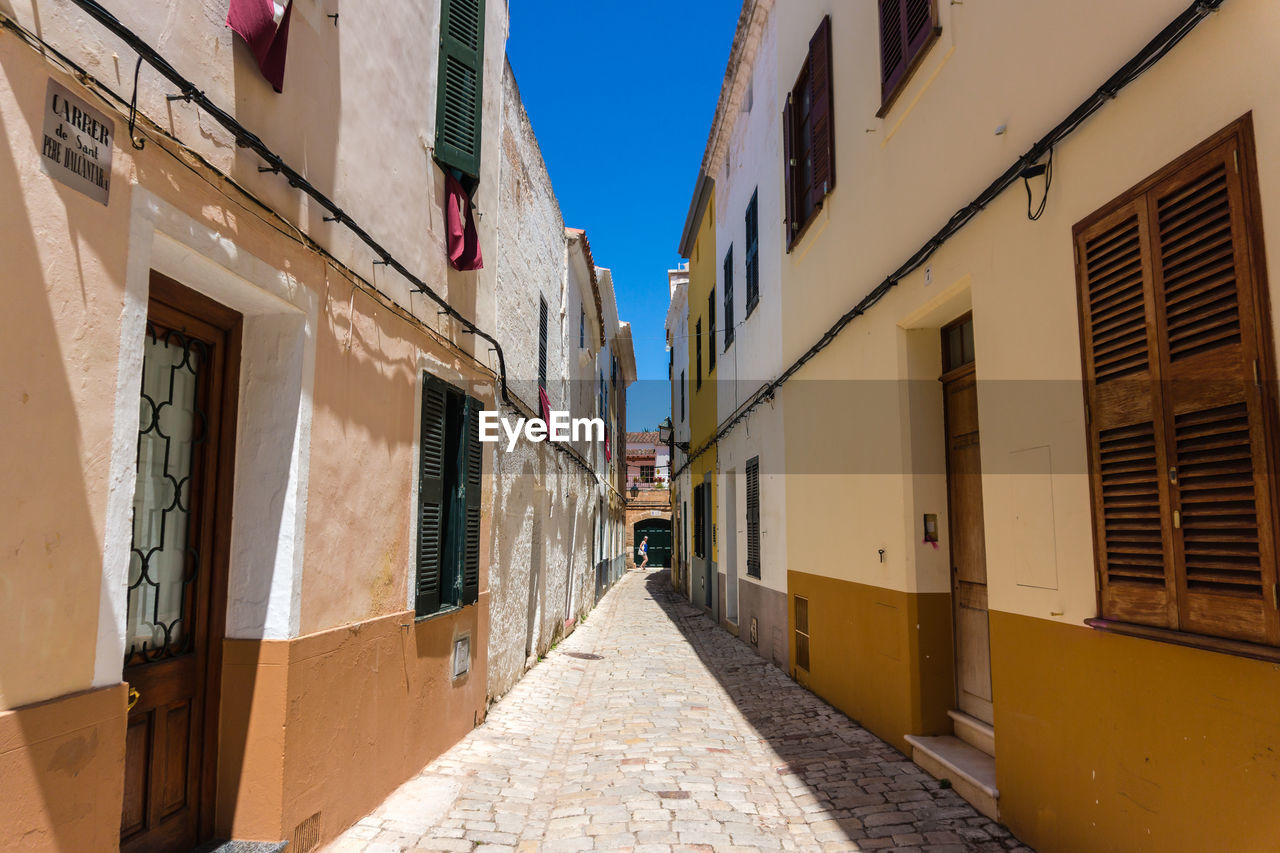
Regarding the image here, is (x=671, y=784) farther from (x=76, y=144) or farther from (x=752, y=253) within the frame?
(x=752, y=253)

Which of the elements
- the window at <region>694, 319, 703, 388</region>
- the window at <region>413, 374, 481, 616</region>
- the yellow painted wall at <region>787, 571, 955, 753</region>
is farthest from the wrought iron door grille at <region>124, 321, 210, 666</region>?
the window at <region>694, 319, 703, 388</region>

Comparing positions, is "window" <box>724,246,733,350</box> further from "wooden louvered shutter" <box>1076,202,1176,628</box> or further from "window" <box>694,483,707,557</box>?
"wooden louvered shutter" <box>1076,202,1176,628</box>

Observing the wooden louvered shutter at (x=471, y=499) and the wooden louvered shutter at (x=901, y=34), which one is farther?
the wooden louvered shutter at (x=471, y=499)

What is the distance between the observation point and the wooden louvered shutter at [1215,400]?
2.63 m

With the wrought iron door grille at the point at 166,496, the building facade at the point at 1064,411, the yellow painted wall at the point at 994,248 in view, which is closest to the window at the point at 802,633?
the yellow painted wall at the point at 994,248

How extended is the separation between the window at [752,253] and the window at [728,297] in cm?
143

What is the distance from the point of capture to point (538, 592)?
10078 mm

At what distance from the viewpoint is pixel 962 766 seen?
15.4ft

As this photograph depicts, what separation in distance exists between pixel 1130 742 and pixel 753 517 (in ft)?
25.4

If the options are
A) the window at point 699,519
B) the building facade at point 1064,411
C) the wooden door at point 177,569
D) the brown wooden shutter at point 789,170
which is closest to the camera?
the building facade at point 1064,411

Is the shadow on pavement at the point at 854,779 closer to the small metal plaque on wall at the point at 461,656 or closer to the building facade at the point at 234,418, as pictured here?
the small metal plaque on wall at the point at 461,656

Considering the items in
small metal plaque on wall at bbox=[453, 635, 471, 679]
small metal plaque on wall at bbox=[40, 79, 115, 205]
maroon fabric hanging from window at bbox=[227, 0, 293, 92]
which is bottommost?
small metal plaque on wall at bbox=[453, 635, 471, 679]

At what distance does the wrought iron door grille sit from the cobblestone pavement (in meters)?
1.49

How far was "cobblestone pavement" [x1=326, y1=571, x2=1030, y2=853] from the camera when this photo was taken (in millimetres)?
4246
